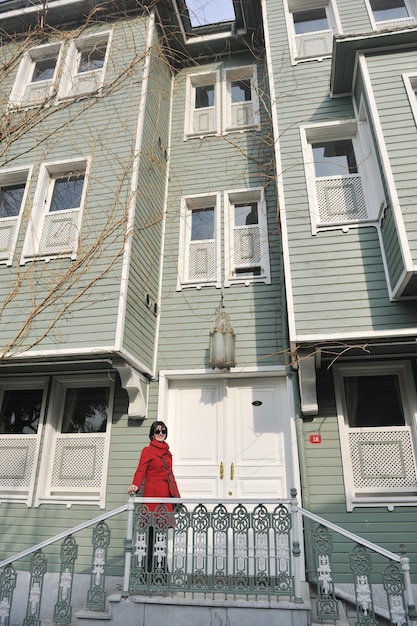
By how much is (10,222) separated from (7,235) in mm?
270

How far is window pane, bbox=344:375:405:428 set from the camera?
577 centimetres

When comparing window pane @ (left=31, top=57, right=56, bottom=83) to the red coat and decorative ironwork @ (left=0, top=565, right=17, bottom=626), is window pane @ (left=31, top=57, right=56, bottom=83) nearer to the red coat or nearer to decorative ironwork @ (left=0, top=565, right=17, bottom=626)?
the red coat

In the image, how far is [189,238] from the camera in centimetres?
768

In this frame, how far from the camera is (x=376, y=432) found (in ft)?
18.5

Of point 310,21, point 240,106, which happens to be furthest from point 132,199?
point 310,21

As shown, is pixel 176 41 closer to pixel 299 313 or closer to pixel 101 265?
pixel 101 265

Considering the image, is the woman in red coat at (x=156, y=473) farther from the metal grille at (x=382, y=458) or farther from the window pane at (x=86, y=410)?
the metal grille at (x=382, y=458)

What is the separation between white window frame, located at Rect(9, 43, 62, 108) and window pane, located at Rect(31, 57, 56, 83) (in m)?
0.06

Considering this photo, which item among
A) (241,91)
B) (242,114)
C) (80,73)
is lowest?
(242,114)

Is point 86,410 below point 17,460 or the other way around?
the other way around

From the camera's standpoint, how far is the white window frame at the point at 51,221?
6.50 meters

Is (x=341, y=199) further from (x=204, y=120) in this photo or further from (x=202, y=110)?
(x=202, y=110)

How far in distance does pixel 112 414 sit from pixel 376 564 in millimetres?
4019

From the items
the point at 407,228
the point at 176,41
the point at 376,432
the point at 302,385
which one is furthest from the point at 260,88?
the point at 376,432
